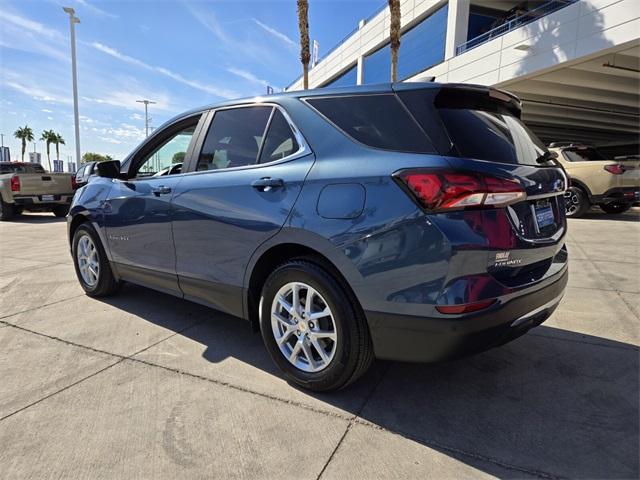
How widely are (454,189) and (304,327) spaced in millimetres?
1152

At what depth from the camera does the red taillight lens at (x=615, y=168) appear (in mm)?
9852

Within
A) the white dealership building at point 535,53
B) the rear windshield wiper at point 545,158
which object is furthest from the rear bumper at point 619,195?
the rear windshield wiper at point 545,158

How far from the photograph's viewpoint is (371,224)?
204cm

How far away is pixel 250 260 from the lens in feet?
8.64

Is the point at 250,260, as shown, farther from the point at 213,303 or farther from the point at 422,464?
the point at 422,464

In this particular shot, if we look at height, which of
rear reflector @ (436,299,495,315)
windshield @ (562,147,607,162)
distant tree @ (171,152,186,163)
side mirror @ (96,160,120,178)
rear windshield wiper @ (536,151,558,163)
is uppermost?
windshield @ (562,147,607,162)

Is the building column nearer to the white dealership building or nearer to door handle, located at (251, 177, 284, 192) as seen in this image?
the white dealership building

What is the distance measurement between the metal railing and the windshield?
662 cm

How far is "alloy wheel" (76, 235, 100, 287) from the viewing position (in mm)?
4223

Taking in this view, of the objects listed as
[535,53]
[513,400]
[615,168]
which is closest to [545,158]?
[513,400]

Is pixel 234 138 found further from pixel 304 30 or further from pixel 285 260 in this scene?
pixel 304 30

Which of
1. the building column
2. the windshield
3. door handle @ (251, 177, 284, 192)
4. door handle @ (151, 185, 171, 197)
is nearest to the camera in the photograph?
door handle @ (251, 177, 284, 192)

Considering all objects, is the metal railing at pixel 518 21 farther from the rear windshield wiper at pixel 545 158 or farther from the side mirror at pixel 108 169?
the side mirror at pixel 108 169

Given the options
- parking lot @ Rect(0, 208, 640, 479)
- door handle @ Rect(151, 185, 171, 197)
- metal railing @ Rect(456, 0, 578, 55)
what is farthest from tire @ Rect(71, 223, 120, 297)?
metal railing @ Rect(456, 0, 578, 55)
